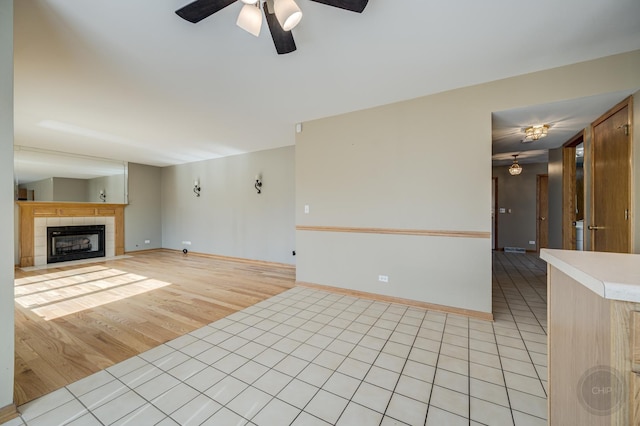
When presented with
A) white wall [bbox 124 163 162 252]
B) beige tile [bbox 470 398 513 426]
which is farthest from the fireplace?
beige tile [bbox 470 398 513 426]

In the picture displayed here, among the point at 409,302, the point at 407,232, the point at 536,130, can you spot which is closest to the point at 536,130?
the point at 536,130

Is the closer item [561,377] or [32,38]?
[561,377]

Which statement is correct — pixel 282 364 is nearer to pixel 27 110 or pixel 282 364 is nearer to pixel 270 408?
pixel 270 408

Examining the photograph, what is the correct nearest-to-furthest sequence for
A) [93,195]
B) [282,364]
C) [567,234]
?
[282,364] → [567,234] → [93,195]

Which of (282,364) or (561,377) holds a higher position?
(561,377)

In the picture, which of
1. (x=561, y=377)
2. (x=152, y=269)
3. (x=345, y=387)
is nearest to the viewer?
(x=561, y=377)

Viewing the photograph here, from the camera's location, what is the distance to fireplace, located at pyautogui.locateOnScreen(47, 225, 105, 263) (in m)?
5.46

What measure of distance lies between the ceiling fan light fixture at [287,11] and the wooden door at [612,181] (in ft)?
10.0

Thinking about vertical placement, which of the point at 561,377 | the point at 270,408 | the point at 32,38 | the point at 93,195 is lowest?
the point at 270,408

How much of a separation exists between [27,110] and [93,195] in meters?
3.36

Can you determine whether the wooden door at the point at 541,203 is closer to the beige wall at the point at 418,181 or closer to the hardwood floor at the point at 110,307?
the beige wall at the point at 418,181

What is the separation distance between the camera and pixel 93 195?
6039 mm

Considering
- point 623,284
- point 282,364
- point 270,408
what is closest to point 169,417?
point 270,408

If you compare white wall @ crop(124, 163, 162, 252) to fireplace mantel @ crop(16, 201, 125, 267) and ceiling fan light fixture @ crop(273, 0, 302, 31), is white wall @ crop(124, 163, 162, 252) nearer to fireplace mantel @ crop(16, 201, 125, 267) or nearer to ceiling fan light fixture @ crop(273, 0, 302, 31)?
fireplace mantel @ crop(16, 201, 125, 267)
